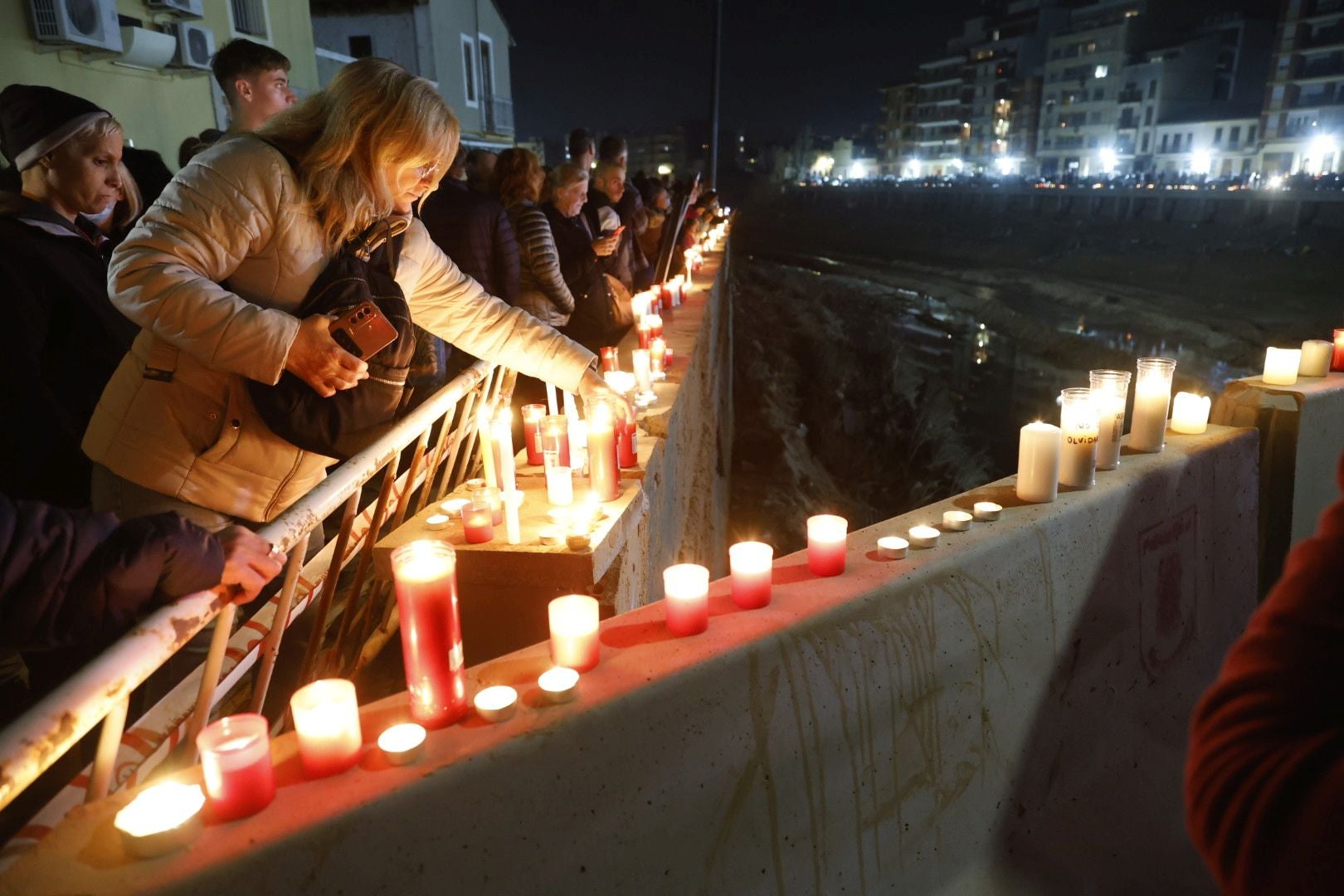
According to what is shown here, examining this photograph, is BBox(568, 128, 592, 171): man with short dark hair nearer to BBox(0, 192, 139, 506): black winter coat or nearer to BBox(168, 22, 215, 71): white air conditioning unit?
BBox(0, 192, 139, 506): black winter coat

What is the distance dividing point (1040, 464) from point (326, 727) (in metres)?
2.29

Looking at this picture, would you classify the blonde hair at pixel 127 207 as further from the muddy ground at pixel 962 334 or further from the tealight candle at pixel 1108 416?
the muddy ground at pixel 962 334

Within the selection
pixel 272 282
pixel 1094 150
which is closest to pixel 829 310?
pixel 272 282

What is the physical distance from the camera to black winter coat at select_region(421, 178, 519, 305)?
4.66 m

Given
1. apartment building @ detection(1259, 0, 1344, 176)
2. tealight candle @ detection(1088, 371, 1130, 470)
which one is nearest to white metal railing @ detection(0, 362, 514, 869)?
tealight candle @ detection(1088, 371, 1130, 470)

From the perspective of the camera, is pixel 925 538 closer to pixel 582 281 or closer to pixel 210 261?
pixel 210 261

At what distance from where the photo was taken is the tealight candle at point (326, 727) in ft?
5.29

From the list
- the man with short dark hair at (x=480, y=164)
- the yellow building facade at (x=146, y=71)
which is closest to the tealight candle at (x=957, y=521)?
the man with short dark hair at (x=480, y=164)

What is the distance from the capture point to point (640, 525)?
3.45 m

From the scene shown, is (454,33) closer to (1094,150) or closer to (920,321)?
(920,321)

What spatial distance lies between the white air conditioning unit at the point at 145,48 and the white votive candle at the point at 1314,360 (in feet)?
39.4

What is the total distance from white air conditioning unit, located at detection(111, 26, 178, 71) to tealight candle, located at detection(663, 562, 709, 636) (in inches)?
448

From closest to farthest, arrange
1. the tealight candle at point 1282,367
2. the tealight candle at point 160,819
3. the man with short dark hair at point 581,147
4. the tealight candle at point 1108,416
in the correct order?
the tealight candle at point 160,819
the tealight candle at point 1108,416
the tealight candle at point 1282,367
the man with short dark hair at point 581,147

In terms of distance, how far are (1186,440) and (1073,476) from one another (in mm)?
864
